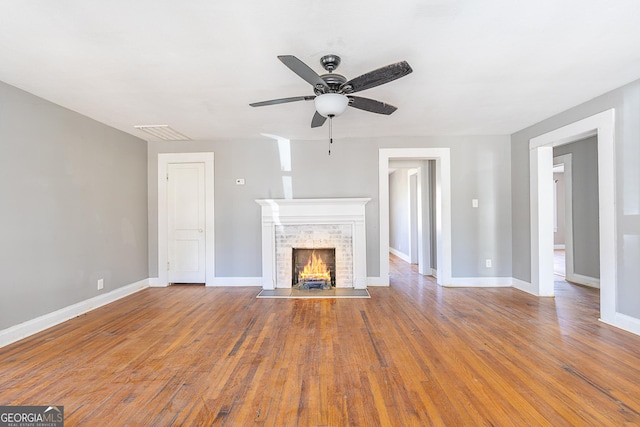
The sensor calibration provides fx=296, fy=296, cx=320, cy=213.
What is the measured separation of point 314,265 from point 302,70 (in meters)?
3.33

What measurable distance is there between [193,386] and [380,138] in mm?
4015

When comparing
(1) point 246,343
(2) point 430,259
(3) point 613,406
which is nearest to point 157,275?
(1) point 246,343

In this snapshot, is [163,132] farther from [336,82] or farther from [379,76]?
[379,76]

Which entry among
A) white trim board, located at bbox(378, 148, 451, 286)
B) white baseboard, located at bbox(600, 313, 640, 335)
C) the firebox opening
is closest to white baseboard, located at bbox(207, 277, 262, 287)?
the firebox opening

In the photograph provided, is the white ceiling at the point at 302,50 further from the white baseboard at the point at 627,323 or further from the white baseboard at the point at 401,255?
the white baseboard at the point at 401,255

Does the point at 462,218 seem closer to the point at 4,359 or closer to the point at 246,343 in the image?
the point at 246,343

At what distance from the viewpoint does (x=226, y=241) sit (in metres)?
4.77

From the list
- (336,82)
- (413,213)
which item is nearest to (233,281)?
(336,82)

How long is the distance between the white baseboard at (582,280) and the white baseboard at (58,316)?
697cm

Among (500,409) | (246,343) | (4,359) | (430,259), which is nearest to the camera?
(500,409)

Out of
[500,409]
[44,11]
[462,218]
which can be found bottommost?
[500,409]

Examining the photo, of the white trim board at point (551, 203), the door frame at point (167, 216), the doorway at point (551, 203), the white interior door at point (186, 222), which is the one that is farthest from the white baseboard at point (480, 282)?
the white interior door at point (186, 222)

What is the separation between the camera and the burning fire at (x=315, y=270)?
15.3 ft

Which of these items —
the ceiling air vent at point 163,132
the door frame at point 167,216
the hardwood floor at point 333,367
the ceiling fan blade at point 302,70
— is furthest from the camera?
the door frame at point 167,216
